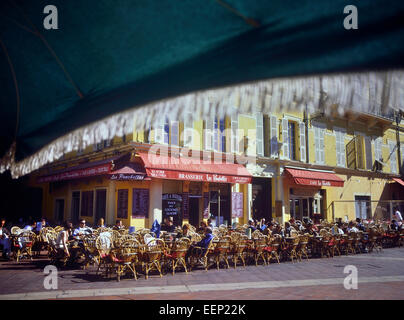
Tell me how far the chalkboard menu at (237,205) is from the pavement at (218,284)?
625 cm

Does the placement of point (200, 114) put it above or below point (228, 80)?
below

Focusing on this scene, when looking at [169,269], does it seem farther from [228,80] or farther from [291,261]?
[228,80]

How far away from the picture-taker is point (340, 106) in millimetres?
1215

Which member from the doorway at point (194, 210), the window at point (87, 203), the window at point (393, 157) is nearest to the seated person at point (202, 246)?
the doorway at point (194, 210)

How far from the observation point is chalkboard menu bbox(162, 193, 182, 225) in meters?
12.6

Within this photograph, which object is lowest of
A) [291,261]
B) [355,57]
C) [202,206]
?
[291,261]

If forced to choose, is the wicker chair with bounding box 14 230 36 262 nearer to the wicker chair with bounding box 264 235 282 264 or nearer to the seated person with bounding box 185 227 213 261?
the seated person with bounding box 185 227 213 261

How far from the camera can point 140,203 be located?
12.0m

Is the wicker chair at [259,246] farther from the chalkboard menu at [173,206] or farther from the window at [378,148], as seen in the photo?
the window at [378,148]

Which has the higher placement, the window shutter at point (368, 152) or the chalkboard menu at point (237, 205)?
the window shutter at point (368, 152)

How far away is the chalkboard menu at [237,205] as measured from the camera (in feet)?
46.6

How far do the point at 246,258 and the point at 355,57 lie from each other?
8301mm
